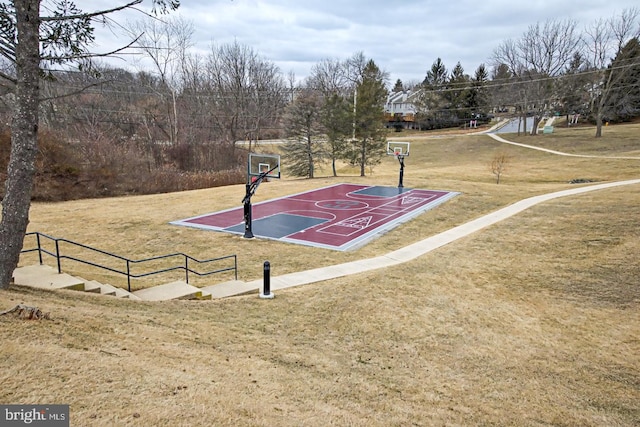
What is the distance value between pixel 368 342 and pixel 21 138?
718 cm

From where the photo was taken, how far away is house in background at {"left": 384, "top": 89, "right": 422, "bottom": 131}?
255 ft

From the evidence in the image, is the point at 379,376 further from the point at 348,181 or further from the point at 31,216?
the point at 348,181

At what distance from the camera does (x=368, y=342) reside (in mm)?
7488

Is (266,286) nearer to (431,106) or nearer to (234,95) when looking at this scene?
(234,95)

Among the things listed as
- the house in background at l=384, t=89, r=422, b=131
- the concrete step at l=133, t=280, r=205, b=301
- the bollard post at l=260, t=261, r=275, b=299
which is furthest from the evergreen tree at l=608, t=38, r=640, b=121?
the concrete step at l=133, t=280, r=205, b=301

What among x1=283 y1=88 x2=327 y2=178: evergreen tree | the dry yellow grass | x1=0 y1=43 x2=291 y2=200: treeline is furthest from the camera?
x1=283 y1=88 x2=327 y2=178: evergreen tree

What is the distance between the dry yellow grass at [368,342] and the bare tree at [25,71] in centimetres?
110

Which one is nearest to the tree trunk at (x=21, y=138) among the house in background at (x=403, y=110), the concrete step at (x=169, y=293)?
the concrete step at (x=169, y=293)

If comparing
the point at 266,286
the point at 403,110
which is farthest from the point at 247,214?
the point at 403,110

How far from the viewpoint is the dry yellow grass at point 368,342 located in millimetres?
4195

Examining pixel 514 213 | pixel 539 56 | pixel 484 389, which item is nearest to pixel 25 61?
pixel 484 389

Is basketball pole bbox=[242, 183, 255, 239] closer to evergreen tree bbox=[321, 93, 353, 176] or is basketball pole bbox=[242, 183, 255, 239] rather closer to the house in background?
evergreen tree bbox=[321, 93, 353, 176]

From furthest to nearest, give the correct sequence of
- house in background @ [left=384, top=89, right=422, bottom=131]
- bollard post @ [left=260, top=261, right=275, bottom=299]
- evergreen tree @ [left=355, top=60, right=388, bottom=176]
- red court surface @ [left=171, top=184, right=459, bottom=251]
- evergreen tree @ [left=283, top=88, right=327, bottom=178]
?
1. house in background @ [left=384, top=89, right=422, bottom=131]
2. evergreen tree @ [left=283, top=88, right=327, bottom=178]
3. evergreen tree @ [left=355, top=60, right=388, bottom=176]
4. red court surface @ [left=171, top=184, right=459, bottom=251]
5. bollard post @ [left=260, top=261, right=275, bottom=299]

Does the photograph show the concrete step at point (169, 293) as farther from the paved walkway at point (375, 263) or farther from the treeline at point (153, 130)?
the treeline at point (153, 130)
